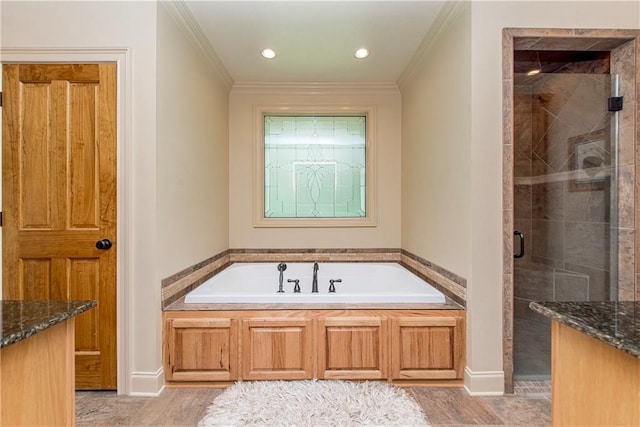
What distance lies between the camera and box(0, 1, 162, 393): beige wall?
2.07 m

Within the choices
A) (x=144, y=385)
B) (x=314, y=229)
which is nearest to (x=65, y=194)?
(x=144, y=385)

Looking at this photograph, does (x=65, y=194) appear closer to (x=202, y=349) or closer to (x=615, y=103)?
(x=202, y=349)

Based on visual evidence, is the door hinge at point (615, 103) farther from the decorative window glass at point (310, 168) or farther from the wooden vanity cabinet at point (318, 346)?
the decorative window glass at point (310, 168)

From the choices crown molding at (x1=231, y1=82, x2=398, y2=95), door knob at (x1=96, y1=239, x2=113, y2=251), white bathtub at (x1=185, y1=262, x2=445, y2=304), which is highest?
crown molding at (x1=231, y1=82, x2=398, y2=95)

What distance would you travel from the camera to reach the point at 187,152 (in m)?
2.52

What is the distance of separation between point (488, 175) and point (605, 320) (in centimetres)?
131

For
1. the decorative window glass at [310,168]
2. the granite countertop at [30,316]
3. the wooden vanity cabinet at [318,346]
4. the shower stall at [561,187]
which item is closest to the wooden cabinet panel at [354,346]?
the wooden vanity cabinet at [318,346]

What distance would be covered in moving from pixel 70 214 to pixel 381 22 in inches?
96.0

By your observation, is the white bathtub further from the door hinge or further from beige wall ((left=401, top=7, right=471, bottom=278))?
the door hinge

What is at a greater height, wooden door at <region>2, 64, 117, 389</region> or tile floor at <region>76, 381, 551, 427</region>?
wooden door at <region>2, 64, 117, 389</region>

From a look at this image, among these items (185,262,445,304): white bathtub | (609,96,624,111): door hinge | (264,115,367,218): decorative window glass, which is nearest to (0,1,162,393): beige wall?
(185,262,445,304): white bathtub

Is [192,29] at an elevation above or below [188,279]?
above

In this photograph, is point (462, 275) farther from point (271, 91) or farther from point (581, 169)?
point (271, 91)

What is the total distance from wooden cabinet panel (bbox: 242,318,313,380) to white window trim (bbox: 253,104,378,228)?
1512 mm
